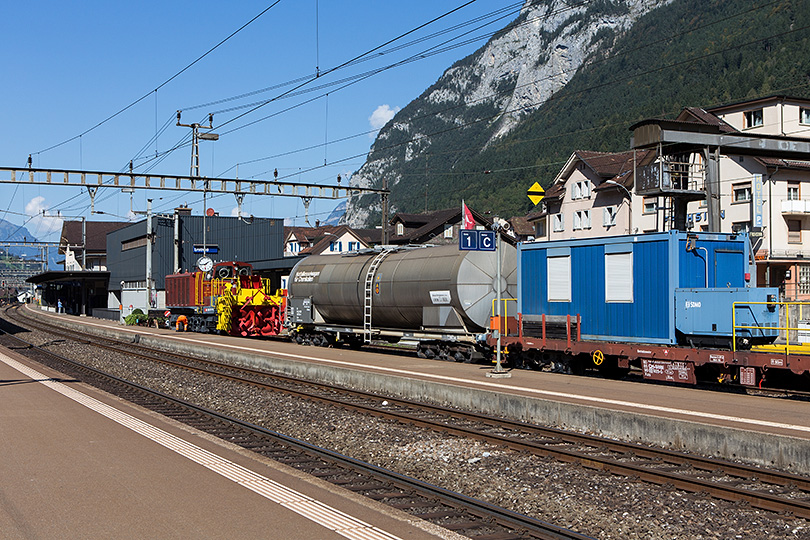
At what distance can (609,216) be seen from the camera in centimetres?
5931

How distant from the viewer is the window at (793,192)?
48.9 meters

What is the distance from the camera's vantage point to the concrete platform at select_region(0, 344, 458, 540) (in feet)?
24.2

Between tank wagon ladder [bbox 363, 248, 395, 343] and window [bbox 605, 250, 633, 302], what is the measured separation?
10.3 meters

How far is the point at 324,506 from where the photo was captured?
8.30m

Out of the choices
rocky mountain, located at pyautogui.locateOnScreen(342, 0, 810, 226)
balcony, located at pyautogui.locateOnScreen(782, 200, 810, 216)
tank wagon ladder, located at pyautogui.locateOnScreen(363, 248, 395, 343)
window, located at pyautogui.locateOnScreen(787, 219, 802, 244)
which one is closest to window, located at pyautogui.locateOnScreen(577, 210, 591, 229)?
rocky mountain, located at pyautogui.locateOnScreen(342, 0, 810, 226)

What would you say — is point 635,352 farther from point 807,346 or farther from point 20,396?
point 20,396

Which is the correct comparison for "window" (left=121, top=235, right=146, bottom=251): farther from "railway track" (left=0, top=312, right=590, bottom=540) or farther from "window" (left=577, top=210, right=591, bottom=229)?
"railway track" (left=0, top=312, right=590, bottom=540)

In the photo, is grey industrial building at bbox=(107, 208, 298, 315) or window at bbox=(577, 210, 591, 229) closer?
window at bbox=(577, 210, 591, 229)

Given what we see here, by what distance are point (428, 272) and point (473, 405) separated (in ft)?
28.6

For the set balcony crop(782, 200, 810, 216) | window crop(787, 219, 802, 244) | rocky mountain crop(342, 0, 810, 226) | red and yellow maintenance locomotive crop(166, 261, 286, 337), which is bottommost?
red and yellow maintenance locomotive crop(166, 261, 286, 337)

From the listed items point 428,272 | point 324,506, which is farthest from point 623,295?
point 324,506

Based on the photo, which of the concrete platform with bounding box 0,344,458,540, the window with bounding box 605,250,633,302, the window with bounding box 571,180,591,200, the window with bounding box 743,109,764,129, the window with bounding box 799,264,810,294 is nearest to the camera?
the concrete platform with bounding box 0,344,458,540

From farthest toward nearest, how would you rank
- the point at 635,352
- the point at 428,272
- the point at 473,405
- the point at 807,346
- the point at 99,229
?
the point at 99,229 < the point at 428,272 < the point at 635,352 < the point at 473,405 < the point at 807,346

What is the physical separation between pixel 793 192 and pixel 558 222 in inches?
820
